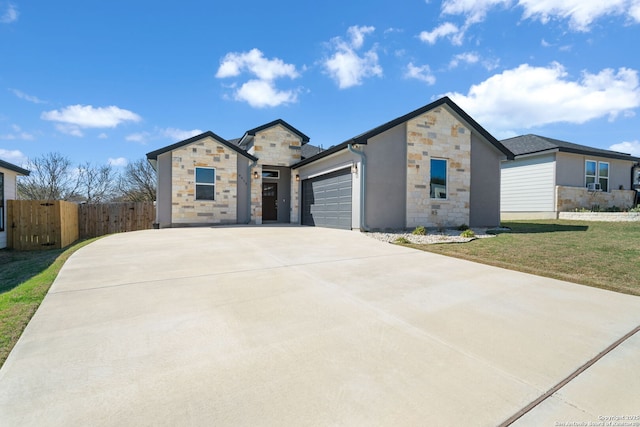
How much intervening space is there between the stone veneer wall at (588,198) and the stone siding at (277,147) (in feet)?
45.2

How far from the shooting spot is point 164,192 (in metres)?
12.5

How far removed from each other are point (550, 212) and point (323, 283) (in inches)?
652

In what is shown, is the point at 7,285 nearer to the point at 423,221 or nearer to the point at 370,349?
the point at 370,349

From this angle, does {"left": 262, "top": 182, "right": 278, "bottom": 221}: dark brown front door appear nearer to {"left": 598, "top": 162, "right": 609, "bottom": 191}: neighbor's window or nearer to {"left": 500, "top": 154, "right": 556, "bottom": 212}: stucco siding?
{"left": 500, "top": 154, "right": 556, "bottom": 212}: stucco siding

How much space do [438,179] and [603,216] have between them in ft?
27.5

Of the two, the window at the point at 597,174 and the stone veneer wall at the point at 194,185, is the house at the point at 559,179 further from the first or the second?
the stone veneer wall at the point at 194,185

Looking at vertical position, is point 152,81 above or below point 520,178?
above

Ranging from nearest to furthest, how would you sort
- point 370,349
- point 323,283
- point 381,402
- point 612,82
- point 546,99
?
point 381,402, point 370,349, point 323,283, point 612,82, point 546,99

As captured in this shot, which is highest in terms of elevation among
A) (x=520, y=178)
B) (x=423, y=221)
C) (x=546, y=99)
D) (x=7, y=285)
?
(x=546, y=99)

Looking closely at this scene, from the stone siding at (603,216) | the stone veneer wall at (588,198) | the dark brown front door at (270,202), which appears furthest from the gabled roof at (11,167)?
the stone veneer wall at (588,198)

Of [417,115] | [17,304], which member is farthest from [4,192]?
[417,115]

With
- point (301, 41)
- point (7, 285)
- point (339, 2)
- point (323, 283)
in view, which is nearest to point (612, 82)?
point (339, 2)

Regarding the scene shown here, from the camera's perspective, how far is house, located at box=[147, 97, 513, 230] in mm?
10344

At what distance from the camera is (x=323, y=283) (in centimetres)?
408
